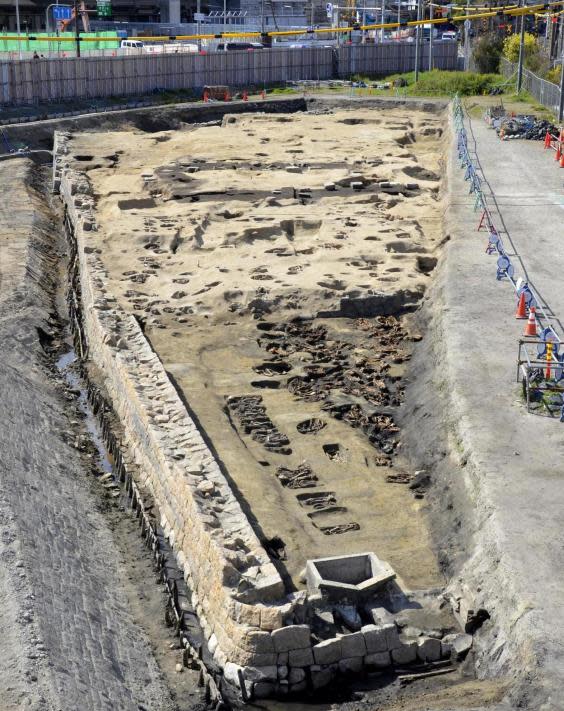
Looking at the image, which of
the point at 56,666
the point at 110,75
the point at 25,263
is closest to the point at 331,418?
the point at 56,666

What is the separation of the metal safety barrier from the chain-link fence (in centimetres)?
2270

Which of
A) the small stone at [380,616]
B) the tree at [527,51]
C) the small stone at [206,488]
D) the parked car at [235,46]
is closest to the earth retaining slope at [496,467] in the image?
the small stone at [380,616]

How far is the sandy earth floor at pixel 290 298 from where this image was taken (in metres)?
18.4

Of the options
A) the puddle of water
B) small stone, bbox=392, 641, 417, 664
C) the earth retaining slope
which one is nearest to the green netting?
the puddle of water

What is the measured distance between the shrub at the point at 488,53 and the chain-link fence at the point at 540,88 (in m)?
4.31

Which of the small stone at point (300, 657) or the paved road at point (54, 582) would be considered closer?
the paved road at point (54, 582)

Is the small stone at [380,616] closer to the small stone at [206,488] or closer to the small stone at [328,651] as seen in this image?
the small stone at [328,651]

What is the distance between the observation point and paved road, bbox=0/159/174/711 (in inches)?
533

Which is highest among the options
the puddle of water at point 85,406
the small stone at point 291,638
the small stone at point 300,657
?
the small stone at point 291,638

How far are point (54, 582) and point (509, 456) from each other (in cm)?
683

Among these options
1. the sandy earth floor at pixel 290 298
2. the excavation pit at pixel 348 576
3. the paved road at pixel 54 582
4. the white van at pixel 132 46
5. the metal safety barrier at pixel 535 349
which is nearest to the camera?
the paved road at pixel 54 582

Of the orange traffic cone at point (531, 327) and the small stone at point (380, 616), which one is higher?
the orange traffic cone at point (531, 327)

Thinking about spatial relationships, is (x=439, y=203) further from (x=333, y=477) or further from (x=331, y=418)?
(x=333, y=477)

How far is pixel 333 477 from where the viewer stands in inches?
762
